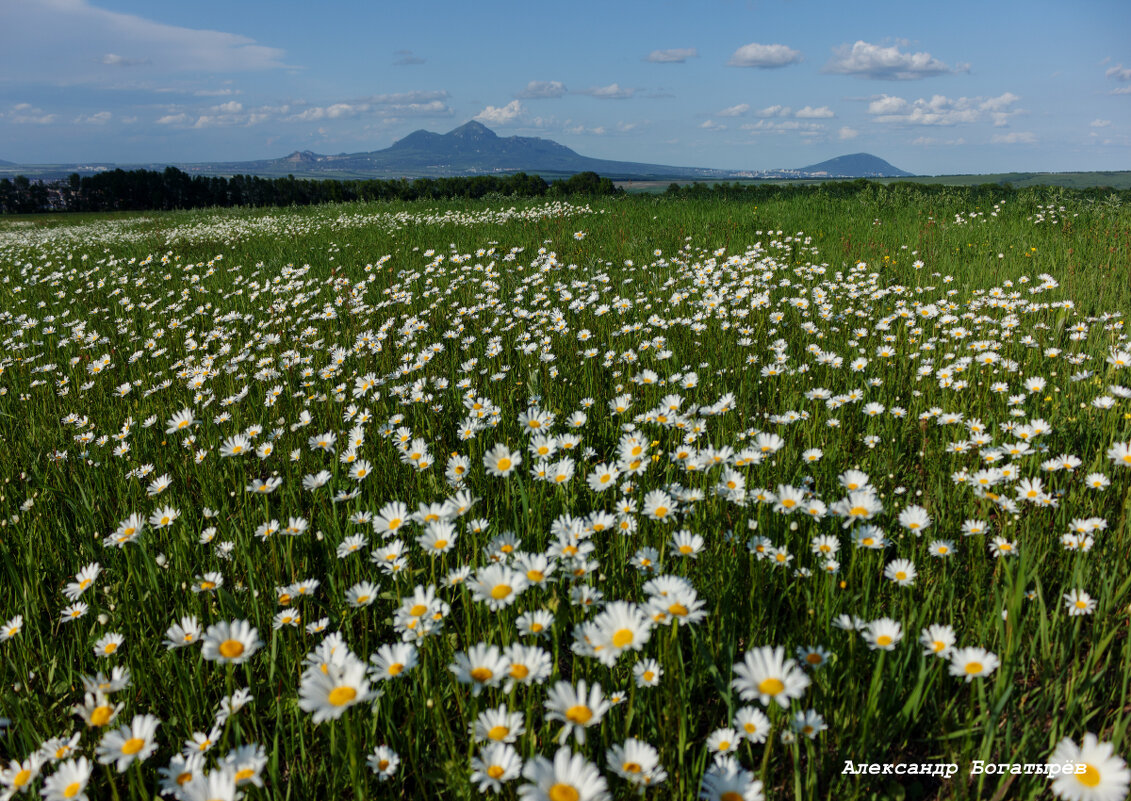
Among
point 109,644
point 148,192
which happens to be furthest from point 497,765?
point 148,192

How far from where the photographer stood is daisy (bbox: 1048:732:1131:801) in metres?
1.04

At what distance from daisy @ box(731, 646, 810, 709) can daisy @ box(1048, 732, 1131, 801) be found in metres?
0.43

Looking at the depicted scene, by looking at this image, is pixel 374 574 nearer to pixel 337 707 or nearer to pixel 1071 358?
pixel 337 707

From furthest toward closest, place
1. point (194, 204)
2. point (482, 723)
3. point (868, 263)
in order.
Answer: point (194, 204) → point (868, 263) → point (482, 723)

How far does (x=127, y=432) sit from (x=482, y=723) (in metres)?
3.33

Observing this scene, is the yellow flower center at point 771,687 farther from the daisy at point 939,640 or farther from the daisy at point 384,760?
the daisy at point 384,760

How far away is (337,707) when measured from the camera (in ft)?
3.90

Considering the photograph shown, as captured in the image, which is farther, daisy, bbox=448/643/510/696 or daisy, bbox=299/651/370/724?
daisy, bbox=448/643/510/696

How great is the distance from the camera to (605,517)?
6.94ft

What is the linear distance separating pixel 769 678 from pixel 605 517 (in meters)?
0.92

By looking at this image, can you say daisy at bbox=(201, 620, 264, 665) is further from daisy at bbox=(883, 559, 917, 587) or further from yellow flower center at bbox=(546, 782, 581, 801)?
daisy at bbox=(883, 559, 917, 587)

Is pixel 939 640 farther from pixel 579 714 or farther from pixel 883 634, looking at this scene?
pixel 579 714

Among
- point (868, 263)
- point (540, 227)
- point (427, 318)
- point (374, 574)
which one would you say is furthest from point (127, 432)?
point (540, 227)

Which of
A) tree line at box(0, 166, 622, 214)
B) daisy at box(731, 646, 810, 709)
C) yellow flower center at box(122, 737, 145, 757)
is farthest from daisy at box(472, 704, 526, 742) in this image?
tree line at box(0, 166, 622, 214)
